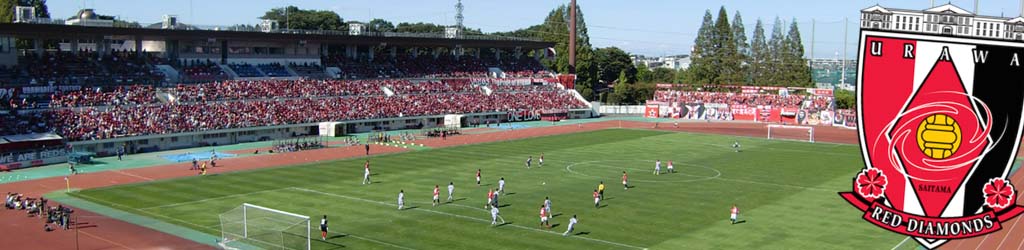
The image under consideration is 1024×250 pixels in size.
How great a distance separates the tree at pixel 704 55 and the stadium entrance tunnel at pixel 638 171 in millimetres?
76189

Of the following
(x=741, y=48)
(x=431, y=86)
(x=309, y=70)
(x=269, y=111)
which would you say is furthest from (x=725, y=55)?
(x=269, y=111)

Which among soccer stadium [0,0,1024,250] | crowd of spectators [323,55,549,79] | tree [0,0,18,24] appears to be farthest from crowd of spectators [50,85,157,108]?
tree [0,0,18,24]

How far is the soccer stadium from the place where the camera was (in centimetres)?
3378

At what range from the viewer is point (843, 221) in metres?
37.0

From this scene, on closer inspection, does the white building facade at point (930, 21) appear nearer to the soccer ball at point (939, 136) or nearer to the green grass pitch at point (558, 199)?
the soccer ball at point (939, 136)

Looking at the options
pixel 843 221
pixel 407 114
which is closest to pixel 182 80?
pixel 407 114

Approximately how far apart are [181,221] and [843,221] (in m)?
28.7

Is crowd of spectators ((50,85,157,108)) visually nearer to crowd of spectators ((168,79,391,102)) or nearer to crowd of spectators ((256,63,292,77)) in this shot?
crowd of spectators ((168,79,391,102))

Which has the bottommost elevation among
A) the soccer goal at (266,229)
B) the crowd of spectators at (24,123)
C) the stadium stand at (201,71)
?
the soccer goal at (266,229)

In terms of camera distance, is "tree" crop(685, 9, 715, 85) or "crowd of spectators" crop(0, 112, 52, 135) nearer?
"crowd of spectators" crop(0, 112, 52, 135)

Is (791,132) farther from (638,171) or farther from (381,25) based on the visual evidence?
(381,25)

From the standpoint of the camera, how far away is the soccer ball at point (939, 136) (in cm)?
1196

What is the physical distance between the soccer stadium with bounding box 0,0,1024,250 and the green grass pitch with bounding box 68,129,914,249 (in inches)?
7.6

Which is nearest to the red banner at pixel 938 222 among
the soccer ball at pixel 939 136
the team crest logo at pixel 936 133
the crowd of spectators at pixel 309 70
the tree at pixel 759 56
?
the team crest logo at pixel 936 133
